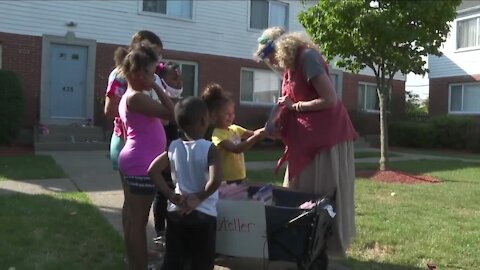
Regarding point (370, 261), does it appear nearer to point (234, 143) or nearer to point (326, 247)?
point (326, 247)

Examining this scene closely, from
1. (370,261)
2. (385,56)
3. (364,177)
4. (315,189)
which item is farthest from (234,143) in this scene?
(385,56)

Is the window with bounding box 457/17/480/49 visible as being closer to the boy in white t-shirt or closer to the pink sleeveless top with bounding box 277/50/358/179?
the pink sleeveless top with bounding box 277/50/358/179

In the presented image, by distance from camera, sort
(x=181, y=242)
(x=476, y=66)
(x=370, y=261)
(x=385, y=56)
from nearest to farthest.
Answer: (x=181, y=242)
(x=370, y=261)
(x=385, y=56)
(x=476, y=66)

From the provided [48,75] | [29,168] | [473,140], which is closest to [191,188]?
[29,168]

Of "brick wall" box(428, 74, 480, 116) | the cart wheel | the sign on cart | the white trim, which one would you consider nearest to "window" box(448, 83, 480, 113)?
"brick wall" box(428, 74, 480, 116)

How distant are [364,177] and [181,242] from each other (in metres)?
7.36

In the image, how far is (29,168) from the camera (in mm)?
9930

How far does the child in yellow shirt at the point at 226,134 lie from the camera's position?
4.12 metres

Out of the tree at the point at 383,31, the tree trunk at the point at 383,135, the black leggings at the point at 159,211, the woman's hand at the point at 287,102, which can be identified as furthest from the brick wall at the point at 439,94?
the woman's hand at the point at 287,102

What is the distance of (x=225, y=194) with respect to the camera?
4.00 m

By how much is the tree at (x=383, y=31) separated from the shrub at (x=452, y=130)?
9.61 meters

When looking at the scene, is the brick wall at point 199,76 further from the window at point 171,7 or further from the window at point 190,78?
the window at point 171,7

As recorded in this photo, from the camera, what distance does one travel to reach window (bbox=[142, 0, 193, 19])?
671 inches

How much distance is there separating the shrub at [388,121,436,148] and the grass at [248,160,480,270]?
36.3ft
